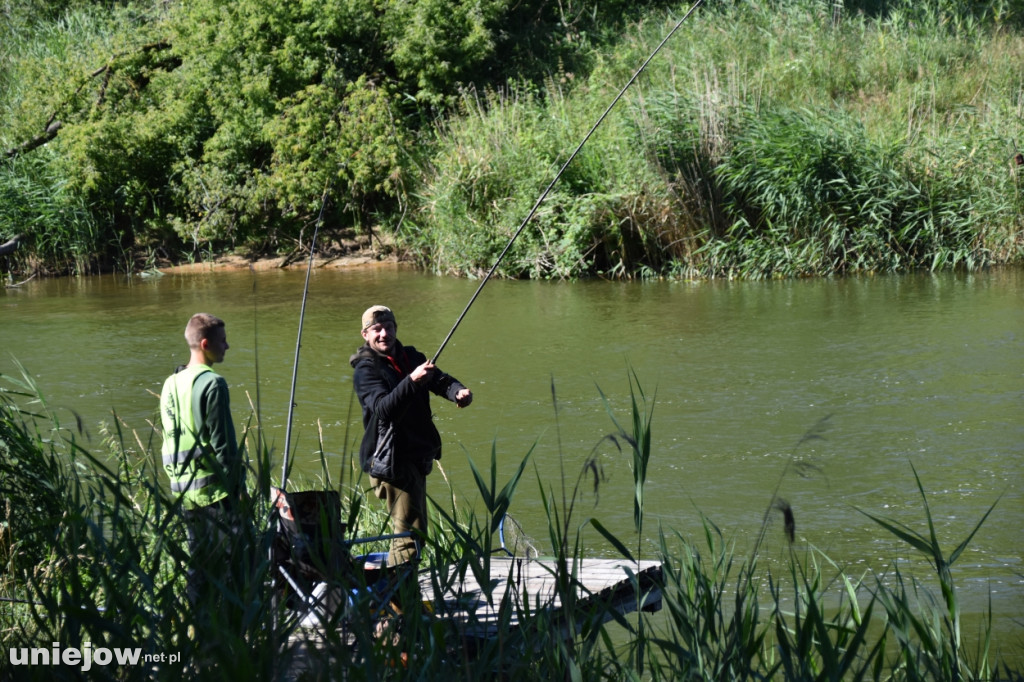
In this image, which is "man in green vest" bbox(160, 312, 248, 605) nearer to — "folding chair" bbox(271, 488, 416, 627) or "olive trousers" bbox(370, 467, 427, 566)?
"folding chair" bbox(271, 488, 416, 627)

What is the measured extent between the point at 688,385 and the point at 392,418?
5231 millimetres

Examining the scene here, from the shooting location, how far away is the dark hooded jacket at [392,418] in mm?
5141

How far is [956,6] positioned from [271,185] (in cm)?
1366

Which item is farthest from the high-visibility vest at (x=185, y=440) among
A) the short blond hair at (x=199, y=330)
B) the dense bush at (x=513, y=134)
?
the dense bush at (x=513, y=134)

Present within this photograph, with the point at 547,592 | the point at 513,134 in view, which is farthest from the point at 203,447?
the point at 513,134

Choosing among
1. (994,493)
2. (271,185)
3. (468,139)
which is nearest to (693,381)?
(994,493)

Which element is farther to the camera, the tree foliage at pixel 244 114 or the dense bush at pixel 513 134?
the tree foliage at pixel 244 114

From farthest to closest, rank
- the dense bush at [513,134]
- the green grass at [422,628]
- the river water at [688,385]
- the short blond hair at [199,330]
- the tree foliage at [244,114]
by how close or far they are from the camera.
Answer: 1. the tree foliage at [244,114]
2. the dense bush at [513,134]
3. the river water at [688,385]
4. the short blond hair at [199,330]
5. the green grass at [422,628]

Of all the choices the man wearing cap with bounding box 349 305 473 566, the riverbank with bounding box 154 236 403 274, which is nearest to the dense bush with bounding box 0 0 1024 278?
the riverbank with bounding box 154 236 403 274

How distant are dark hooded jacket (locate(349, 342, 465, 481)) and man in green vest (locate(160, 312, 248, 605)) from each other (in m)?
0.69

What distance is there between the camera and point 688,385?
393 inches

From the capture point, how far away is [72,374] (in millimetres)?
11211

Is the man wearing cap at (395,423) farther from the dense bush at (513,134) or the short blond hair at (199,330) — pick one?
the dense bush at (513,134)

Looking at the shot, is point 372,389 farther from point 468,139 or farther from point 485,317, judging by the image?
point 468,139
